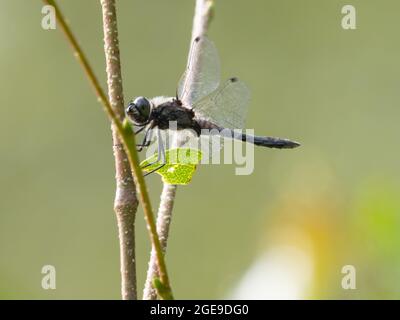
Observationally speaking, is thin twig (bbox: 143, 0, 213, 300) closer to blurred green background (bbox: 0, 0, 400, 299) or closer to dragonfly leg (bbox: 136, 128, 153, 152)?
dragonfly leg (bbox: 136, 128, 153, 152)

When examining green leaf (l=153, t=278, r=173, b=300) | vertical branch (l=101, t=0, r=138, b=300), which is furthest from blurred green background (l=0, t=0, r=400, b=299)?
green leaf (l=153, t=278, r=173, b=300)

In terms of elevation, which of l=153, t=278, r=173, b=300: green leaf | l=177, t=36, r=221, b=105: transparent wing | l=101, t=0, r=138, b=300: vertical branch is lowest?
l=153, t=278, r=173, b=300: green leaf

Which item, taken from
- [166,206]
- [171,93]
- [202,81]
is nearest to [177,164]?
[166,206]

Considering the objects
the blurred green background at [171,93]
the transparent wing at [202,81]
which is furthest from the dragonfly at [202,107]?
the blurred green background at [171,93]

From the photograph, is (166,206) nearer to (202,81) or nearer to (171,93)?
(202,81)

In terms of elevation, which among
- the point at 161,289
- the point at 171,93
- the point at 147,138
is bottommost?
the point at 161,289

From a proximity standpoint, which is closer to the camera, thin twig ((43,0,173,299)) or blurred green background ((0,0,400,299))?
thin twig ((43,0,173,299))

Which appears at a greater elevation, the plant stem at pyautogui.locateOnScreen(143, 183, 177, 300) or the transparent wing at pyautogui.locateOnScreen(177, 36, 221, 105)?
the transparent wing at pyautogui.locateOnScreen(177, 36, 221, 105)
